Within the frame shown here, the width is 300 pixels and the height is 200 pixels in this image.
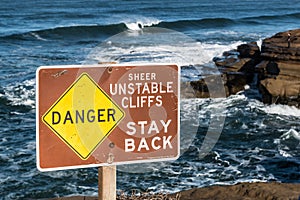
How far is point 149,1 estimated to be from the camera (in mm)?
68938

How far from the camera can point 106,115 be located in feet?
8.92

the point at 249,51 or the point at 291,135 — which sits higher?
the point at 249,51

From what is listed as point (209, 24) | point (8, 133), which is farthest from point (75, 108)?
point (209, 24)

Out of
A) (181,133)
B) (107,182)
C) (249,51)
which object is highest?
(249,51)

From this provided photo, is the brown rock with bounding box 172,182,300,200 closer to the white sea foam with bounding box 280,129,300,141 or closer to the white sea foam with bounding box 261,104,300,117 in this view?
the white sea foam with bounding box 280,129,300,141

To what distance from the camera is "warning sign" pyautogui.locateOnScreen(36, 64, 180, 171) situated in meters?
2.63

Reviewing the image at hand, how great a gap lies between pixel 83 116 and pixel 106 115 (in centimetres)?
11

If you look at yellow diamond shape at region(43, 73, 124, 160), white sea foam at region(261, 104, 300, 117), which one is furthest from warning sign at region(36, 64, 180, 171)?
white sea foam at region(261, 104, 300, 117)

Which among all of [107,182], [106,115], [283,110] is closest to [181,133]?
[283,110]

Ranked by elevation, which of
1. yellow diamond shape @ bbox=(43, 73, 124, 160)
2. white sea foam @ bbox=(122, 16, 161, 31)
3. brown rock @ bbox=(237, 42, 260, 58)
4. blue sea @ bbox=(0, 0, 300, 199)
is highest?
white sea foam @ bbox=(122, 16, 161, 31)

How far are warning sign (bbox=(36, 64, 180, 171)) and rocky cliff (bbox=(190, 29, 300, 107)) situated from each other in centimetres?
1224

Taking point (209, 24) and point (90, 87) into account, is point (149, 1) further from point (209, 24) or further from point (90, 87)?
point (90, 87)

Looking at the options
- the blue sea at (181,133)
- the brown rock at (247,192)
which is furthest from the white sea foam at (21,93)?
the brown rock at (247,192)

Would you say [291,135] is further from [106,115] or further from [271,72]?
[106,115]
